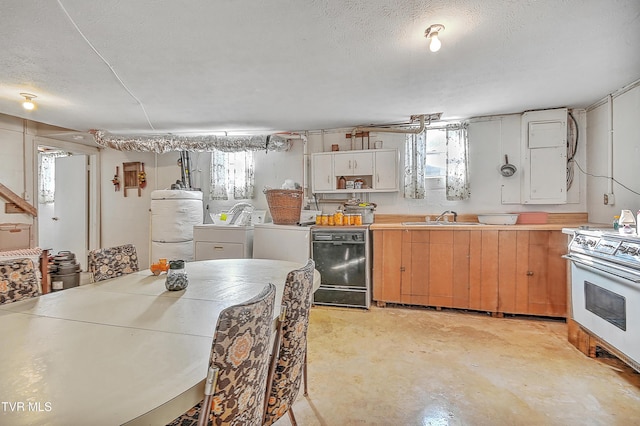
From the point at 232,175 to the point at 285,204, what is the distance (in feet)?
4.70

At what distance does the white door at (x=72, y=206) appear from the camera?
5.07m

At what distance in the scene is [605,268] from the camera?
2.08m

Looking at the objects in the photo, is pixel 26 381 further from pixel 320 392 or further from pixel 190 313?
pixel 320 392

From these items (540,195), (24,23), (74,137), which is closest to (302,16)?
(24,23)

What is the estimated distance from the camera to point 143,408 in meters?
0.67

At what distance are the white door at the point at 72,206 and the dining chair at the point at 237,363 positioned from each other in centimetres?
549

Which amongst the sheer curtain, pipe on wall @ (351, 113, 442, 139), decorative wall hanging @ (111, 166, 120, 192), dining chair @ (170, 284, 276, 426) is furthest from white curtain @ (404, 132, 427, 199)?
decorative wall hanging @ (111, 166, 120, 192)

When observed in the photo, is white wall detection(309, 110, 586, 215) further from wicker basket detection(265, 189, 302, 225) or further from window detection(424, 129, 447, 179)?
wicker basket detection(265, 189, 302, 225)

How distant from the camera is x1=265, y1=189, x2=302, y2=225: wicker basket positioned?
3.65 m

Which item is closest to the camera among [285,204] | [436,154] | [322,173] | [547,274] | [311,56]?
[311,56]

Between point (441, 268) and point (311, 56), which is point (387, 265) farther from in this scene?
point (311, 56)

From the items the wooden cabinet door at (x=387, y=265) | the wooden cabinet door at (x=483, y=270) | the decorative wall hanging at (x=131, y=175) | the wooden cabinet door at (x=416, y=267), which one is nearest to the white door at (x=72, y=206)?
the decorative wall hanging at (x=131, y=175)

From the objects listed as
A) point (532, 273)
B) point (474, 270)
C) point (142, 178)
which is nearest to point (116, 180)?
point (142, 178)

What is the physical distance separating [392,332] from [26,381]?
8.62ft
